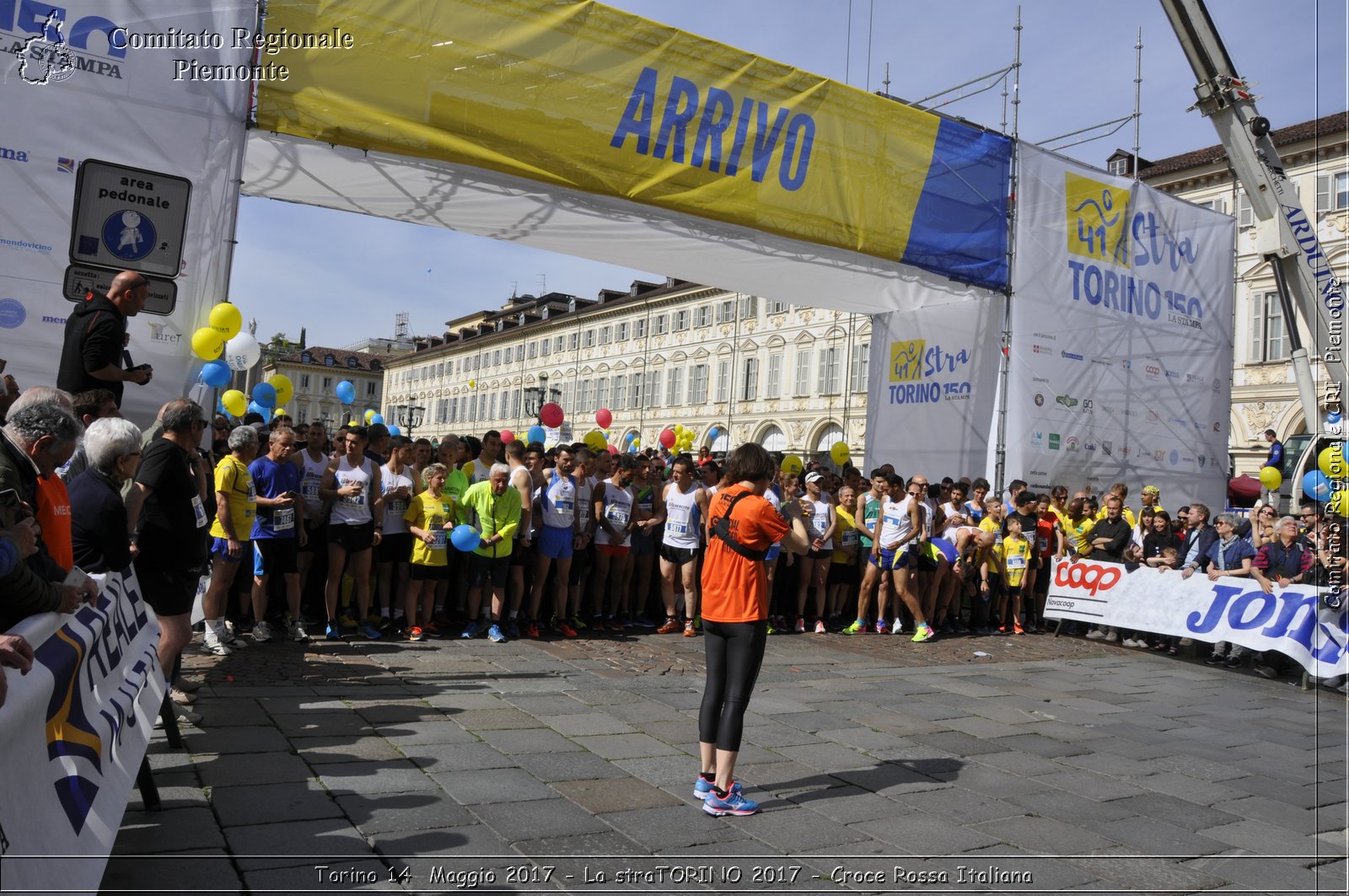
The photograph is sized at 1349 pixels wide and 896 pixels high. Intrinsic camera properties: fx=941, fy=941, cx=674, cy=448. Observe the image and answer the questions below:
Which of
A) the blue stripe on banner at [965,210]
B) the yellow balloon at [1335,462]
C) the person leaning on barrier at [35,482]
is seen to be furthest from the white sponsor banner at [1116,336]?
the person leaning on barrier at [35,482]

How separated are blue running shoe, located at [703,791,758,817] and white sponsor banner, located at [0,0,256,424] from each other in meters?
6.30

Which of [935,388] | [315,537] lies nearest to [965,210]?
[935,388]

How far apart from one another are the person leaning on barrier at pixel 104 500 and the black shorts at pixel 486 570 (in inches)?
174

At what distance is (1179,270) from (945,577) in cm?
767

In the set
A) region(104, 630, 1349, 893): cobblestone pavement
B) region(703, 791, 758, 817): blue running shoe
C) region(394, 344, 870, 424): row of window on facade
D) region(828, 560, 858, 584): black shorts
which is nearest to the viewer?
region(104, 630, 1349, 893): cobblestone pavement

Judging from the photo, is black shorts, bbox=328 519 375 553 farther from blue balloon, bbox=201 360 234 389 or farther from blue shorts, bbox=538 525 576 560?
blue balloon, bbox=201 360 234 389

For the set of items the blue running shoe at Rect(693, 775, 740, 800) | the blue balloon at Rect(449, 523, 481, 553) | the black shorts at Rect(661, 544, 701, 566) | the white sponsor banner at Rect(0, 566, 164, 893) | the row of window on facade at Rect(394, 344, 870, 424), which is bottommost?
the blue running shoe at Rect(693, 775, 740, 800)

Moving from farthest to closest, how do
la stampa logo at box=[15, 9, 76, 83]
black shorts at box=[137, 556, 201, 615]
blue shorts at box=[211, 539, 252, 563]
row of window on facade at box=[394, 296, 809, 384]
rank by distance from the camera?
row of window on facade at box=[394, 296, 809, 384] < la stampa logo at box=[15, 9, 76, 83] < blue shorts at box=[211, 539, 252, 563] < black shorts at box=[137, 556, 201, 615]

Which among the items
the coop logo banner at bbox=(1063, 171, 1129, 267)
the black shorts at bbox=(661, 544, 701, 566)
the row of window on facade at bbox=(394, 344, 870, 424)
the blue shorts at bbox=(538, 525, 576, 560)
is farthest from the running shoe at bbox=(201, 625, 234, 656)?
the row of window on facade at bbox=(394, 344, 870, 424)

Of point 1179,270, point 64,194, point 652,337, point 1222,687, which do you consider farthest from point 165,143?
point 652,337

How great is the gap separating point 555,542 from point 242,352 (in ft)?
21.5

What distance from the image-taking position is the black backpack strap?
183 inches

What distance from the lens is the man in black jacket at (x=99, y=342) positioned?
5.34 m

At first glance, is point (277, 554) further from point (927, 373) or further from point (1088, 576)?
point (927, 373)
